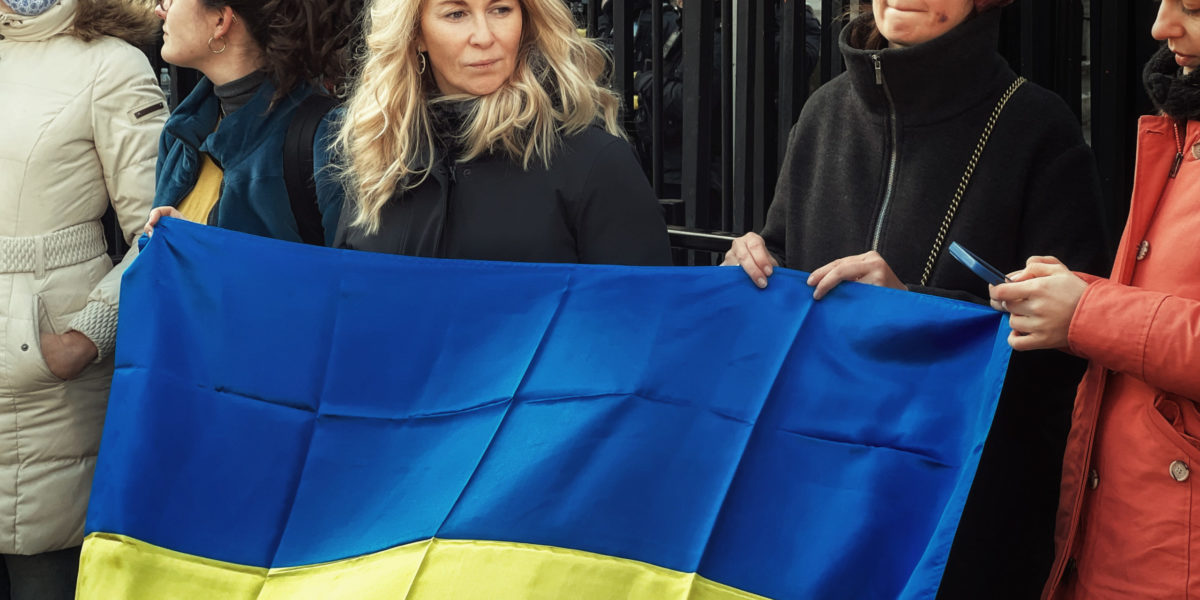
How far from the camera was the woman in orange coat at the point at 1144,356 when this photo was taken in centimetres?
199

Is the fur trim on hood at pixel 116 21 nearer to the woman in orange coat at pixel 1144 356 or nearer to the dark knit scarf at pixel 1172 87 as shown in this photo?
the woman in orange coat at pixel 1144 356

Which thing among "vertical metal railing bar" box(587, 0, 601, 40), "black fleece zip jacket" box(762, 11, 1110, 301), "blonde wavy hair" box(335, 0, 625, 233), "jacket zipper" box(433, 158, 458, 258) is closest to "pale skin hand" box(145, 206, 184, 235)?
"blonde wavy hair" box(335, 0, 625, 233)

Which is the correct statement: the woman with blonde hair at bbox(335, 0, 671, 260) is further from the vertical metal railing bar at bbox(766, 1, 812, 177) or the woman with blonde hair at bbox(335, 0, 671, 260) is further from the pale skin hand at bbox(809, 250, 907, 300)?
the vertical metal railing bar at bbox(766, 1, 812, 177)

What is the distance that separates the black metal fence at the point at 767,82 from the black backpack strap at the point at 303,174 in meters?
1.36

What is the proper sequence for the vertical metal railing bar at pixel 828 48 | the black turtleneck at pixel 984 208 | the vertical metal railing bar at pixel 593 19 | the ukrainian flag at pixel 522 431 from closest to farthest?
1. the ukrainian flag at pixel 522 431
2. the black turtleneck at pixel 984 208
3. the vertical metal railing bar at pixel 828 48
4. the vertical metal railing bar at pixel 593 19

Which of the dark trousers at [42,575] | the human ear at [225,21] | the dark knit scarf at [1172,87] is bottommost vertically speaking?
the dark trousers at [42,575]

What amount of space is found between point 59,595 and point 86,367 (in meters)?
0.70

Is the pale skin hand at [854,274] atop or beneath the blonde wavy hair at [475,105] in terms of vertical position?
beneath

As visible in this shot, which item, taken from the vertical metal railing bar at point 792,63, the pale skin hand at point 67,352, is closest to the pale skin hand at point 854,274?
the vertical metal railing bar at point 792,63

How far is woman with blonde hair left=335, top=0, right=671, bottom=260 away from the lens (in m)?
2.64

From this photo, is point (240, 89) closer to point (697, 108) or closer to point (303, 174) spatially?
point (303, 174)

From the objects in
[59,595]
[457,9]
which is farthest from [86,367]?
[457,9]

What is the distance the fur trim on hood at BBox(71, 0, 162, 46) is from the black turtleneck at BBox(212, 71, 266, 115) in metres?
0.60

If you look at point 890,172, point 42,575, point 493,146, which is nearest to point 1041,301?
point 890,172
